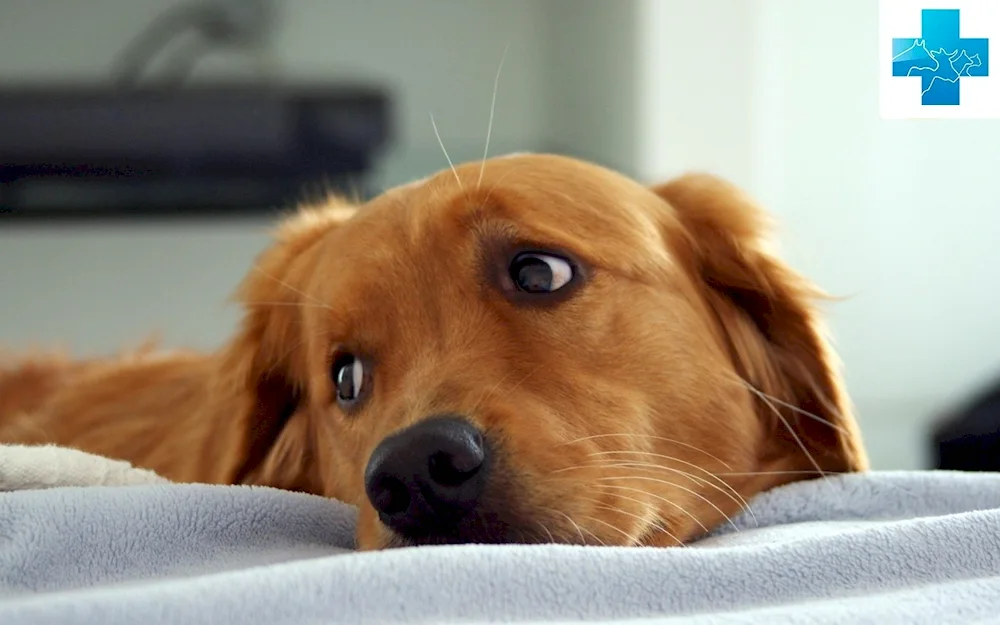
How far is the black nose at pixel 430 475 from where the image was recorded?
0.95 meters

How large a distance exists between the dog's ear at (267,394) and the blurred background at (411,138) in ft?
3.20

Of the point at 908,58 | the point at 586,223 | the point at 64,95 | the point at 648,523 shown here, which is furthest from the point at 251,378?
the point at 64,95

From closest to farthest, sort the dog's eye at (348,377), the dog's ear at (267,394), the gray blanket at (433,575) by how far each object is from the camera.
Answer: the gray blanket at (433,575) < the dog's eye at (348,377) < the dog's ear at (267,394)

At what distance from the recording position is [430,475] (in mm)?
954

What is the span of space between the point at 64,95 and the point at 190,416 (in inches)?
107

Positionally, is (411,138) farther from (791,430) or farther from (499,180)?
(791,430)

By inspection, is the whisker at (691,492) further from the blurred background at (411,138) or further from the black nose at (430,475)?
the blurred background at (411,138)

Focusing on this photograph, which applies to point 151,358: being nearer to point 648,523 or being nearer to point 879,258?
point 648,523

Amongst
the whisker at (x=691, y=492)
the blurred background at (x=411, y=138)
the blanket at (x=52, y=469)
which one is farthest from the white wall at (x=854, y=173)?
the blanket at (x=52, y=469)

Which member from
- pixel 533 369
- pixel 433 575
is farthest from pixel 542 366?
pixel 433 575

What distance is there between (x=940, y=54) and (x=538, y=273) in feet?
1.76

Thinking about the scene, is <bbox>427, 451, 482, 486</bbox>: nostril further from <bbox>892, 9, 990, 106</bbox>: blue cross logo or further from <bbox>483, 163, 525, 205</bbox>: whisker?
<bbox>892, 9, 990, 106</bbox>: blue cross logo

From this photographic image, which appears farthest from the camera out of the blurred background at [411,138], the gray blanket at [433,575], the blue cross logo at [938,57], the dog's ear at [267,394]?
the blurred background at [411,138]

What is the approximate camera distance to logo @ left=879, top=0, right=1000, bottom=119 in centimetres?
124
